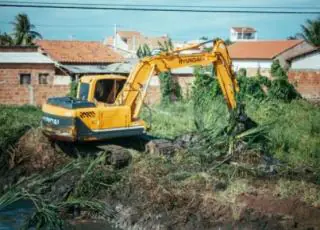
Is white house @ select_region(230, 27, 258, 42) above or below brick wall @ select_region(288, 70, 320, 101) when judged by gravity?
above

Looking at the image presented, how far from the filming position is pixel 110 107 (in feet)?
42.5

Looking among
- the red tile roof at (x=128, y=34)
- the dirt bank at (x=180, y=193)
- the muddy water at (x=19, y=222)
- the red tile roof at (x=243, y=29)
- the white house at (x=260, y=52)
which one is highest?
the red tile roof at (x=243, y=29)

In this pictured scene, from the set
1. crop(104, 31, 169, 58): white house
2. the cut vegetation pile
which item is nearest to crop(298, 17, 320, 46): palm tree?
crop(104, 31, 169, 58): white house

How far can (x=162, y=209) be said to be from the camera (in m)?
10.1

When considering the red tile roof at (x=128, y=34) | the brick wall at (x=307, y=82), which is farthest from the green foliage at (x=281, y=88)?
the red tile roof at (x=128, y=34)

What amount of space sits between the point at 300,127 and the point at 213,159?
207 inches

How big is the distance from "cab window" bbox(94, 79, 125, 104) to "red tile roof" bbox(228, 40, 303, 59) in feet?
108

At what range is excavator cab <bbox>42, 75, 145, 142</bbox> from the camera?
12586 mm

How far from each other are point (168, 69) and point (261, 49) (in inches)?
1414

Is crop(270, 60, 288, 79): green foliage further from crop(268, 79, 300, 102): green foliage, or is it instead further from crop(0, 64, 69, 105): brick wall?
crop(0, 64, 69, 105): brick wall

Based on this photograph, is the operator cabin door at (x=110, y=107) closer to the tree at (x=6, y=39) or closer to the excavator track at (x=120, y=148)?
the excavator track at (x=120, y=148)

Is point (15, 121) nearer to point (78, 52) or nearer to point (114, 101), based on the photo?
point (114, 101)

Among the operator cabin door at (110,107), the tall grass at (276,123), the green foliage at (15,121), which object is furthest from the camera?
the green foliage at (15,121)

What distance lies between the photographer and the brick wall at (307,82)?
81.9ft
